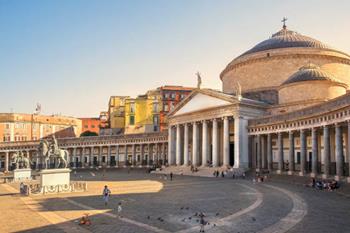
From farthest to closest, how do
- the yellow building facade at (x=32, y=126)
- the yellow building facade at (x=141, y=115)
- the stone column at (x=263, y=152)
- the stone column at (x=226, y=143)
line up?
the yellow building facade at (x=141, y=115), the yellow building facade at (x=32, y=126), the stone column at (x=226, y=143), the stone column at (x=263, y=152)

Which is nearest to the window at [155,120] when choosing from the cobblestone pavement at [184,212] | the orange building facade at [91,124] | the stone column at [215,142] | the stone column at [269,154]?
the orange building facade at [91,124]

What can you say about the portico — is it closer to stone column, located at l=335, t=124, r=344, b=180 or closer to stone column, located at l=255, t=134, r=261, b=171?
stone column, located at l=255, t=134, r=261, b=171

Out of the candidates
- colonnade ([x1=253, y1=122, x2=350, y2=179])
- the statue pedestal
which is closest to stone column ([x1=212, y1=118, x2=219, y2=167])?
colonnade ([x1=253, y1=122, x2=350, y2=179])

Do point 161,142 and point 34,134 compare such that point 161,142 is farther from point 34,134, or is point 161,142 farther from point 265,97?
point 34,134

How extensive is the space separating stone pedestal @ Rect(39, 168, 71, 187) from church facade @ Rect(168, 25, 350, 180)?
78.8ft

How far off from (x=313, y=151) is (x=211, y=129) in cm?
2170

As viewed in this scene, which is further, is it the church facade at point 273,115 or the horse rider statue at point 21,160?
the horse rider statue at point 21,160

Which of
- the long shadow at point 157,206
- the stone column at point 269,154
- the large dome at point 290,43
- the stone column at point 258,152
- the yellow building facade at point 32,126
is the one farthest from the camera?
the yellow building facade at point 32,126

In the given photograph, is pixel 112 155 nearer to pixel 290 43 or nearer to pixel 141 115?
pixel 141 115

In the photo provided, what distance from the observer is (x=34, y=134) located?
91188 mm

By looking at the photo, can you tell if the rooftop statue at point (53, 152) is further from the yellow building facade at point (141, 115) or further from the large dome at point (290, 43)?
the yellow building facade at point (141, 115)

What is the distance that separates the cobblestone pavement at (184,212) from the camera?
16094 mm

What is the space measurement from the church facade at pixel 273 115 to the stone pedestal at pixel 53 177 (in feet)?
78.8

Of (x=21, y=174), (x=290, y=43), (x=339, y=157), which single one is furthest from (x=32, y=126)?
(x=339, y=157)
